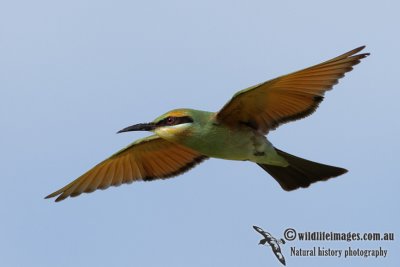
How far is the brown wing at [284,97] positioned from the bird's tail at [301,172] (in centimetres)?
46

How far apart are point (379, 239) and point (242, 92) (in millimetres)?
1785

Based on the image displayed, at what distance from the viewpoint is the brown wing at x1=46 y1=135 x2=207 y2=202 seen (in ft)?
25.8

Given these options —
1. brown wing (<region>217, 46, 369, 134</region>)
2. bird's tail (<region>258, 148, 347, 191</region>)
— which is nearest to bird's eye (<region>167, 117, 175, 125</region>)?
brown wing (<region>217, 46, 369, 134</region>)

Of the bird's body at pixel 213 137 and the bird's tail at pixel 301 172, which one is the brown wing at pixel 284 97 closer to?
the bird's body at pixel 213 137

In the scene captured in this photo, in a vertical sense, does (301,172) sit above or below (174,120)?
below

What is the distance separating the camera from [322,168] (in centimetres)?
753

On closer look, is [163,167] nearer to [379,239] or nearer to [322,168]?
[322,168]

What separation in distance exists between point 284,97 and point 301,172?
80cm

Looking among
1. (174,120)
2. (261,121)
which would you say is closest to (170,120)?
(174,120)

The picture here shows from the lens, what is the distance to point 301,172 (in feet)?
24.8

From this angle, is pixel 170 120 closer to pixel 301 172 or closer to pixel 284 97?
pixel 284 97

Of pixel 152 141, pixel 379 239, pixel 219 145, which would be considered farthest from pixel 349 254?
pixel 152 141

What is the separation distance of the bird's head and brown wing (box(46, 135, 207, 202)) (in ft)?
2.57

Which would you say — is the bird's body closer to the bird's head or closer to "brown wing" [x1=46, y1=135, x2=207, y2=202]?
the bird's head
